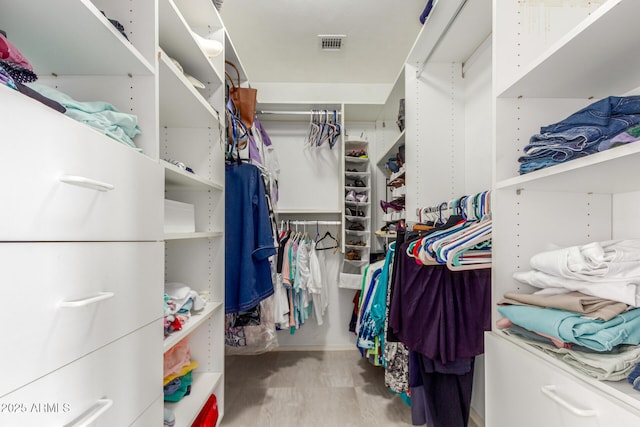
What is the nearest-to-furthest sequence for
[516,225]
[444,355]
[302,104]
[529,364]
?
1. [529,364]
2. [516,225]
3. [444,355]
4. [302,104]

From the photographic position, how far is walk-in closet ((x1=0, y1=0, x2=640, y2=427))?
58 cm

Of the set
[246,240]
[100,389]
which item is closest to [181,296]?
[246,240]

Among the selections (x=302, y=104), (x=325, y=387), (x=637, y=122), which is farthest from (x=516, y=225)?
(x=302, y=104)

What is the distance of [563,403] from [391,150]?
84.3 inches

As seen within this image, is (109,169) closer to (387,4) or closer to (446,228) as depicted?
(446,228)

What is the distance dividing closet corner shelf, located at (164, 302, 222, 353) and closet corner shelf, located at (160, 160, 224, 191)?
64cm

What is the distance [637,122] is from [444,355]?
3.18ft

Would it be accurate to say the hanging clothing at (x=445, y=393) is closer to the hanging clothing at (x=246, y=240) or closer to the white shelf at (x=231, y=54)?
the hanging clothing at (x=246, y=240)

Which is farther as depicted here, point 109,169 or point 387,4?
point 387,4

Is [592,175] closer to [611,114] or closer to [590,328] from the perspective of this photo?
[611,114]

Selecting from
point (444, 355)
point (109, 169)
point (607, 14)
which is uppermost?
point (607, 14)

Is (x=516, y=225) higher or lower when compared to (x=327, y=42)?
lower

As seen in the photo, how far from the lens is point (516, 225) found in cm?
89

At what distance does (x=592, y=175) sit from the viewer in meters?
0.70
